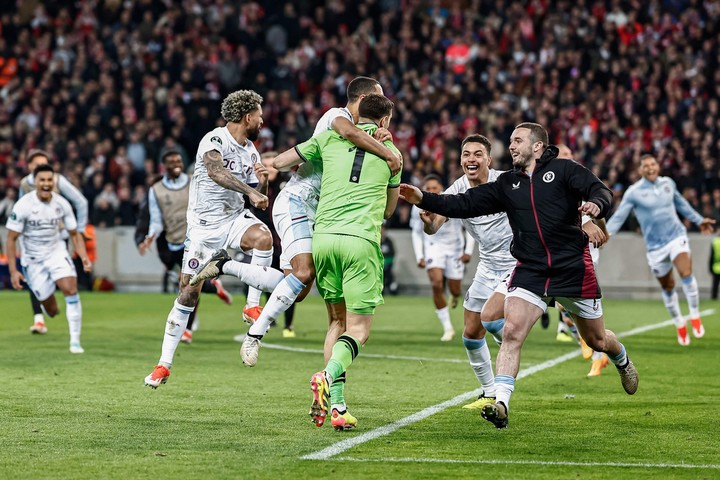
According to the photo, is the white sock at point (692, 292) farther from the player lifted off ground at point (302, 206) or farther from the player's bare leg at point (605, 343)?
the player lifted off ground at point (302, 206)

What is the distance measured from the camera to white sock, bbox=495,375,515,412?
867 centimetres

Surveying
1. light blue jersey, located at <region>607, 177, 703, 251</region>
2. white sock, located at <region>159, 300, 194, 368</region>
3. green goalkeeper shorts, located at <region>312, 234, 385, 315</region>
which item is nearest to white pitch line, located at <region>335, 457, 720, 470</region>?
green goalkeeper shorts, located at <region>312, 234, 385, 315</region>

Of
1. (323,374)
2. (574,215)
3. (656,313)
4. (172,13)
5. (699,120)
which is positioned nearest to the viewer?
(323,374)

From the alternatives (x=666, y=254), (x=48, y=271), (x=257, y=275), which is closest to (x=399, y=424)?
(x=257, y=275)

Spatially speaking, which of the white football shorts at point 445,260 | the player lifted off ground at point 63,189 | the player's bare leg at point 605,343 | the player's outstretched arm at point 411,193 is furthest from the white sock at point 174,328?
the white football shorts at point 445,260

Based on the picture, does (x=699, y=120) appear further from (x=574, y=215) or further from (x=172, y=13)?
(x=574, y=215)

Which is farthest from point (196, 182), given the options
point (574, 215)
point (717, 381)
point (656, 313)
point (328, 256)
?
point (656, 313)

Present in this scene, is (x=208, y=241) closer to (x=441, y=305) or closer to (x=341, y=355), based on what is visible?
(x=341, y=355)

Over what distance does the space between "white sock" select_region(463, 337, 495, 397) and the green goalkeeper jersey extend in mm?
1837

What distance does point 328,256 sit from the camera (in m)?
8.77

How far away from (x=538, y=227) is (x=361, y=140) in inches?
57.5

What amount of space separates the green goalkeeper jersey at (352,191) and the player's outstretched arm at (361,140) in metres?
0.06

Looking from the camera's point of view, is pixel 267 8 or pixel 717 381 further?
pixel 267 8

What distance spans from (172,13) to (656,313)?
1661 centimetres
